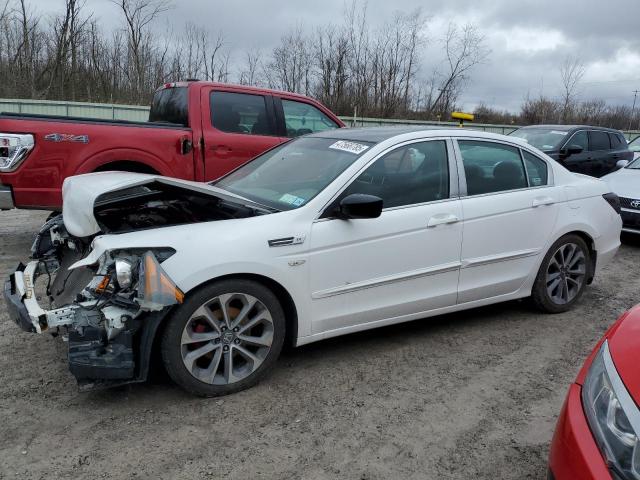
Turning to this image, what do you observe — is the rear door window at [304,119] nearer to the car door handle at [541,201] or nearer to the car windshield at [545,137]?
the car door handle at [541,201]

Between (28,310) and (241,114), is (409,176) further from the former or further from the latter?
(241,114)

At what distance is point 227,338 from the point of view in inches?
125

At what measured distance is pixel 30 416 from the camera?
2965 mm

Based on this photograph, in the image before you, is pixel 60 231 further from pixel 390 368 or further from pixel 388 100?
pixel 388 100

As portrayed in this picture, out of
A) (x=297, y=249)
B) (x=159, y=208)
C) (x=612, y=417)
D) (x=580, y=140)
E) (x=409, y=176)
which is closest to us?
(x=612, y=417)

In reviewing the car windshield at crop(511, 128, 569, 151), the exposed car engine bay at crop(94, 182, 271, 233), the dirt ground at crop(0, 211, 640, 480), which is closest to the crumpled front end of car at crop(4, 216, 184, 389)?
the dirt ground at crop(0, 211, 640, 480)

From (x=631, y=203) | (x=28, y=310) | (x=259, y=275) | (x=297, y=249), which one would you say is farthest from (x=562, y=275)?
(x=28, y=310)

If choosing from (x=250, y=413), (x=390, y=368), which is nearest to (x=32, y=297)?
(x=250, y=413)

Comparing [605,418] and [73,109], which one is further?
[73,109]

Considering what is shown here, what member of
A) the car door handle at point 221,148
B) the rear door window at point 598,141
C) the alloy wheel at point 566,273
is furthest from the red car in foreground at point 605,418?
the rear door window at point 598,141

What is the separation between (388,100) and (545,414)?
26068 mm

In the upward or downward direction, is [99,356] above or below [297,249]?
below

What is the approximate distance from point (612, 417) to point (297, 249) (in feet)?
6.39

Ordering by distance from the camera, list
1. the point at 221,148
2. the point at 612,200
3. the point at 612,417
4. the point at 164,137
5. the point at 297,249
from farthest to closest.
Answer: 1. the point at 221,148
2. the point at 164,137
3. the point at 612,200
4. the point at 297,249
5. the point at 612,417
